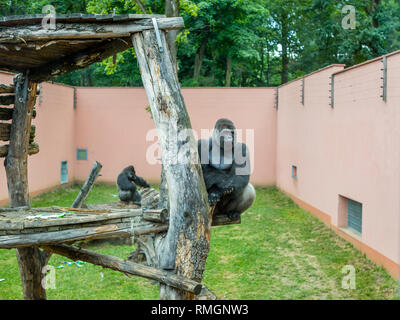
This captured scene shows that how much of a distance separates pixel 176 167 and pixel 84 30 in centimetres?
107

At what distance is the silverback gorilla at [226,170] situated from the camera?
12.3 ft

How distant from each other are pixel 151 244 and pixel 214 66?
644 inches

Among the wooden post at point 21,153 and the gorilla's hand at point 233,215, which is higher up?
the wooden post at point 21,153

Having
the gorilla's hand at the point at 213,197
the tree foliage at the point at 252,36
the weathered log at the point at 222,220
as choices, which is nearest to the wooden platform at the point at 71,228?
the gorilla's hand at the point at 213,197

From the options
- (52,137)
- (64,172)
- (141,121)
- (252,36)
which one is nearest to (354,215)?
(141,121)

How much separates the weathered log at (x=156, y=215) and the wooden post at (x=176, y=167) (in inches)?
6.1

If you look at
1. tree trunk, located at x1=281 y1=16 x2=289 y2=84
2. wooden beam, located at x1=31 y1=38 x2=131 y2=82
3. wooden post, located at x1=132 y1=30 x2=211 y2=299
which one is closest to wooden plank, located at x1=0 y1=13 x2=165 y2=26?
wooden post, located at x1=132 y1=30 x2=211 y2=299

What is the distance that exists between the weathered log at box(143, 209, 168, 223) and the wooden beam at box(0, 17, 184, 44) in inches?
45.1

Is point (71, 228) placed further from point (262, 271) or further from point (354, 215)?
point (354, 215)

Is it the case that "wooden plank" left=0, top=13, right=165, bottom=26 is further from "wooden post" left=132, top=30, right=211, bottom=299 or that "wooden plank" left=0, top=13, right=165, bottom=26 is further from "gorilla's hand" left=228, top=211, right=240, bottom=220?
"gorilla's hand" left=228, top=211, right=240, bottom=220

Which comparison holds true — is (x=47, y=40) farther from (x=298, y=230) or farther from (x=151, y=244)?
(x=298, y=230)

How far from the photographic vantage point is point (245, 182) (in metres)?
3.87

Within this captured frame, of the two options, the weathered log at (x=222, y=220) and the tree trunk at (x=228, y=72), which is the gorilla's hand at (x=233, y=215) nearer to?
the weathered log at (x=222, y=220)

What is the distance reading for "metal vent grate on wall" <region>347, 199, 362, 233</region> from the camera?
779cm
